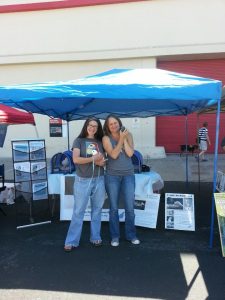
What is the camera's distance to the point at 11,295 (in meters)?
3.48

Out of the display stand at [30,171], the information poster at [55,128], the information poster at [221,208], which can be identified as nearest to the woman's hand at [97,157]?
the information poster at [221,208]

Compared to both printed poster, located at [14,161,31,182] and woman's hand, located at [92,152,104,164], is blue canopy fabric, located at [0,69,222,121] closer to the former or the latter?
woman's hand, located at [92,152,104,164]

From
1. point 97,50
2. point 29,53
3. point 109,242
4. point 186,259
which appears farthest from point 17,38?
point 186,259

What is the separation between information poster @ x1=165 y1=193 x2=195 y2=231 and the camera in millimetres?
5266

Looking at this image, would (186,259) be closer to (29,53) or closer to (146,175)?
(146,175)

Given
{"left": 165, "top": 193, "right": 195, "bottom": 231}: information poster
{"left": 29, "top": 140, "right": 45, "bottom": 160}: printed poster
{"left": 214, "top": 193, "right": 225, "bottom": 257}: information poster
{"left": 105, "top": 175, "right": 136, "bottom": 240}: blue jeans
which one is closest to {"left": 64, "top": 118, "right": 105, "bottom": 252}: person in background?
{"left": 105, "top": 175, "right": 136, "bottom": 240}: blue jeans

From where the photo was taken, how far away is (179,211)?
210 inches

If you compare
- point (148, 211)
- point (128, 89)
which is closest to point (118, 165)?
point (128, 89)

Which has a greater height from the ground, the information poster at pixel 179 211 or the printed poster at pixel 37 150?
the printed poster at pixel 37 150

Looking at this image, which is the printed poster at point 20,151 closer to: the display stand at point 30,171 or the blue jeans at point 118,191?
the display stand at point 30,171

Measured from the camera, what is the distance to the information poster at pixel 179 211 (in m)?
5.27

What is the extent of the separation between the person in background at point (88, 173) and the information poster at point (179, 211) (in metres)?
1.36

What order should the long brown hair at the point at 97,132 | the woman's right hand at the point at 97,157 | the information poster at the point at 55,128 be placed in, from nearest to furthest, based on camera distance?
the woman's right hand at the point at 97,157, the long brown hair at the point at 97,132, the information poster at the point at 55,128

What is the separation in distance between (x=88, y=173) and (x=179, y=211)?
1.82 meters
